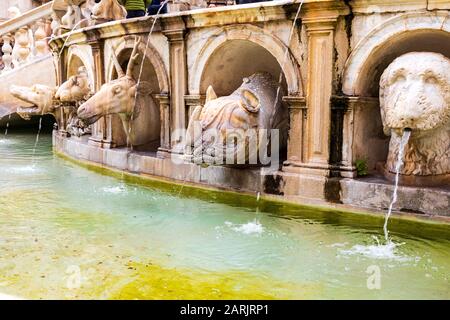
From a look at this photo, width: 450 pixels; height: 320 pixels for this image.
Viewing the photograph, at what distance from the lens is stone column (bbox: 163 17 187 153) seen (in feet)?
24.9

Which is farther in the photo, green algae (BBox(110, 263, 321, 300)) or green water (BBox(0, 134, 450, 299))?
green water (BBox(0, 134, 450, 299))

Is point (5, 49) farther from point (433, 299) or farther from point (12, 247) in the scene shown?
Answer: point (433, 299)

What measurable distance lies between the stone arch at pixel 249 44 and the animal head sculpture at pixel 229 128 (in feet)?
1.67

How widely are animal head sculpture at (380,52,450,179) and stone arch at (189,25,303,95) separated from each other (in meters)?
1.13

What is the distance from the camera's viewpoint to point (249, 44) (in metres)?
7.39

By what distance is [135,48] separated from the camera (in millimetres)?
8312

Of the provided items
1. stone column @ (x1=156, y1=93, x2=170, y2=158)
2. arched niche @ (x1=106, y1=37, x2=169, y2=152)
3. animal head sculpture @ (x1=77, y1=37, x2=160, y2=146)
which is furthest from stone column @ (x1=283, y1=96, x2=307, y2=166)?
animal head sculpture @ (x1=77, y1=37, x2=160, y2=146)

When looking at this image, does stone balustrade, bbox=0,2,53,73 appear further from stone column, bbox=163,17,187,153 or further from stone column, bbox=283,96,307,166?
stone column, bbox=283,96,307,166

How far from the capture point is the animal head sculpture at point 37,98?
A: 10977mm

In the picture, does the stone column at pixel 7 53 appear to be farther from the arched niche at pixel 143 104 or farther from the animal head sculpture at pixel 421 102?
the animal head sculpture at pixel 421 102

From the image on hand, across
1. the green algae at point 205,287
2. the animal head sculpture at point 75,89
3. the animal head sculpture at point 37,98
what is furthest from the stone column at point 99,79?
the green algae at point 205,287

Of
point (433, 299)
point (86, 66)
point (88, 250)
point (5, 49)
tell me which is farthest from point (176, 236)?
point (5, 49)

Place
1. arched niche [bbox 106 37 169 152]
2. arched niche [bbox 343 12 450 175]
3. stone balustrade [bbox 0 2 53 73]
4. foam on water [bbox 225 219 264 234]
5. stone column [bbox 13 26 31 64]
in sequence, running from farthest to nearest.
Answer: stone column [bbox 13 26 31 64]
stone balustrade [bbox 0 2 53 73]
arched niche [bbox 106 37 169 152]
arched niche [bbox 343 12 450 175]
foam on water [bbox 225 219 264 234]

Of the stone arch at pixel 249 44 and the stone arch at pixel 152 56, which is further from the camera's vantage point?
the stone arch at pixel 152 56
